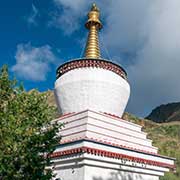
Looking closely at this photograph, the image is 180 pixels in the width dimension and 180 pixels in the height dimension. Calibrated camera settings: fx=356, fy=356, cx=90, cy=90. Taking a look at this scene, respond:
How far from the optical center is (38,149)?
31.8 feet

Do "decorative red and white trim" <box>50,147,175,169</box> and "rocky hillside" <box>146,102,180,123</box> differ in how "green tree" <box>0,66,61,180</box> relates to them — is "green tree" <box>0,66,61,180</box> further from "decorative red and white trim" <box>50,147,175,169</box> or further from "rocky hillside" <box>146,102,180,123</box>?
"rocky hillside" <box>146,102,180,123</box>

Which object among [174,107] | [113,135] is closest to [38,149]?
[113,135]

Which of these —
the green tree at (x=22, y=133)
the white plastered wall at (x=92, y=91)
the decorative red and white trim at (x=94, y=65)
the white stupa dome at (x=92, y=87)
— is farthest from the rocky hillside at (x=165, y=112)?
the green tree at (x=22, y=133)

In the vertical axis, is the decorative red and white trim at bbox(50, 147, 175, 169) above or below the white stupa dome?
below

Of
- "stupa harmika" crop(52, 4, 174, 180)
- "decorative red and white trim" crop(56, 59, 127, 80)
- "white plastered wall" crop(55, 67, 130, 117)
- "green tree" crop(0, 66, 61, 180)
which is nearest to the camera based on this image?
"green tree" crop(0, 66, 61, 180)

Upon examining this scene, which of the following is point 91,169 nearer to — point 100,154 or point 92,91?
point 100,154

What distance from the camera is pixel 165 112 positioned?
118250 millimetres

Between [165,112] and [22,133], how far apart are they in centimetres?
11237

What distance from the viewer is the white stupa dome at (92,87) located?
16.9 m

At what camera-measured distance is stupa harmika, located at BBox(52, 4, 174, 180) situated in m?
13.8

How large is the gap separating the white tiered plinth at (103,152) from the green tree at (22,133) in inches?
143

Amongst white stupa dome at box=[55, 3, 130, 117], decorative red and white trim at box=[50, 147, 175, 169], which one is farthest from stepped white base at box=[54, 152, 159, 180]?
white stupa dome at box=[55, 3, 130, 117]

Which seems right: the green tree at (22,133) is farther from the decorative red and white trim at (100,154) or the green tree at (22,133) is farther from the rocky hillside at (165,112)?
the rocky hillside at (165,112)

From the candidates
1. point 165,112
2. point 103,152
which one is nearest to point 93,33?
point 103,152
